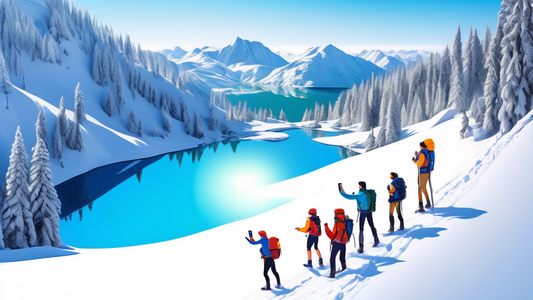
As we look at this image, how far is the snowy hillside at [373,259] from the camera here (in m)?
8.13

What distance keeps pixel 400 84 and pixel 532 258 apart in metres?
100

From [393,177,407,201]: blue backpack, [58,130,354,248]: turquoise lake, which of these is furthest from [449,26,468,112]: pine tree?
[393,177,407,201]: blue backpack

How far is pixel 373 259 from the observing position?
10.4 metres

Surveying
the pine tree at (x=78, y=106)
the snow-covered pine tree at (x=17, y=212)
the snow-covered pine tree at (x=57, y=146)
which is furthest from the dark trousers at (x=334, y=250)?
the pine tree at (x=78, y=106)

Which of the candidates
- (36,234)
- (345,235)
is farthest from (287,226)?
(36,234)

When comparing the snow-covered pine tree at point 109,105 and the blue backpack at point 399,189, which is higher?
the snow-covered pine tree at point 109,105

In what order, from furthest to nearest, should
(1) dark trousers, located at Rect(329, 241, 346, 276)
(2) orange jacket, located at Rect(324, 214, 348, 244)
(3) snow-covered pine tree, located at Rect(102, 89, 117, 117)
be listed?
1. (3) snow-covered pine tree, located at Rect(102, 89, 117, 117)
2. (1) dark trousers, located at Rect(329, 241, 346, 276)
3. (2) orange jacket, located at Rect(324, 214, 348, 244)

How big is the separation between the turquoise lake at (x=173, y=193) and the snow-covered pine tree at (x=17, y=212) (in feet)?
17.8

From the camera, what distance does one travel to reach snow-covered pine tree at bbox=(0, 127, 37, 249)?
2375cm

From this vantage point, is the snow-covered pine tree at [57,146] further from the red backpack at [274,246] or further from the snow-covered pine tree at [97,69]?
the red backpack at [274,246]

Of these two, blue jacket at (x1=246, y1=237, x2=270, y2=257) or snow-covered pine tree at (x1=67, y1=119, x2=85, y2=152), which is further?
snow-covered pine tree at (x1=67, y1=119, x2=85, y2=152)

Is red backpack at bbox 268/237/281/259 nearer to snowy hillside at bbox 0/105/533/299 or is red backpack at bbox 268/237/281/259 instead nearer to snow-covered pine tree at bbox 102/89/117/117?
snowy hillside at bbox 0/105/533/299

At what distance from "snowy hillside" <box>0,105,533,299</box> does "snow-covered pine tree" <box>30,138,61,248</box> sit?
15.0 feet

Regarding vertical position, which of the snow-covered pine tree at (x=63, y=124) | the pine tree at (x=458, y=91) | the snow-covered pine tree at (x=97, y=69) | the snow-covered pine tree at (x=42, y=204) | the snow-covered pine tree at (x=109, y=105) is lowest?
the snow-covered pine tree at (x=42, y=204)
